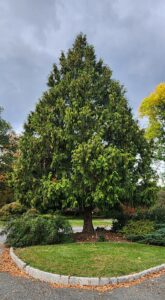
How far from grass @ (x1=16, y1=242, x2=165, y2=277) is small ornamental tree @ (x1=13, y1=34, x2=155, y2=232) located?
7.18ft

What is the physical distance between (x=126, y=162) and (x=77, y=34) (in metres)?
6.91

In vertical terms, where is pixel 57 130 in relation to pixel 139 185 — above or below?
above

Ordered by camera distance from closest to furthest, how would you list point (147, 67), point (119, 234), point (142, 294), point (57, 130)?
point (142, 294), point (57, 130), point (119, 234), point (147, 67)

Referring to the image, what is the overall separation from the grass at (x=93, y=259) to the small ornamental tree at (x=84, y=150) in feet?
7.18

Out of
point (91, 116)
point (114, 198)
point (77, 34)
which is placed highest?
point (77, 34)

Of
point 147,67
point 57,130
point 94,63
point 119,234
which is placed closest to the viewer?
point 57,130

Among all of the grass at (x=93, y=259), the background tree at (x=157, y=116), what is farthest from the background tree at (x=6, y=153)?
the grass at (x=93, y=259)

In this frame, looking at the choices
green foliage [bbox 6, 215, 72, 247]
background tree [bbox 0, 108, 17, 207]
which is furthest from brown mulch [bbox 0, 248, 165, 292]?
background tree [bbox 0, 108, 17, 207]

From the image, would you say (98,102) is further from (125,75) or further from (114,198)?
(114,198)

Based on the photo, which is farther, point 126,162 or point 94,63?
point 94,63

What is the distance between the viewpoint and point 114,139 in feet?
36.4

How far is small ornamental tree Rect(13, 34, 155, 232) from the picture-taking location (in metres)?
9.83

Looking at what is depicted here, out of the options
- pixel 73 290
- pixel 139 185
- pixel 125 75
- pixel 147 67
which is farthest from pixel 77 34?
pixel 73 290

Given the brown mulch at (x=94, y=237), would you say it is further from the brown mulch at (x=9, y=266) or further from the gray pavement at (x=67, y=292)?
the gray pavement at (x=67, y=292)
